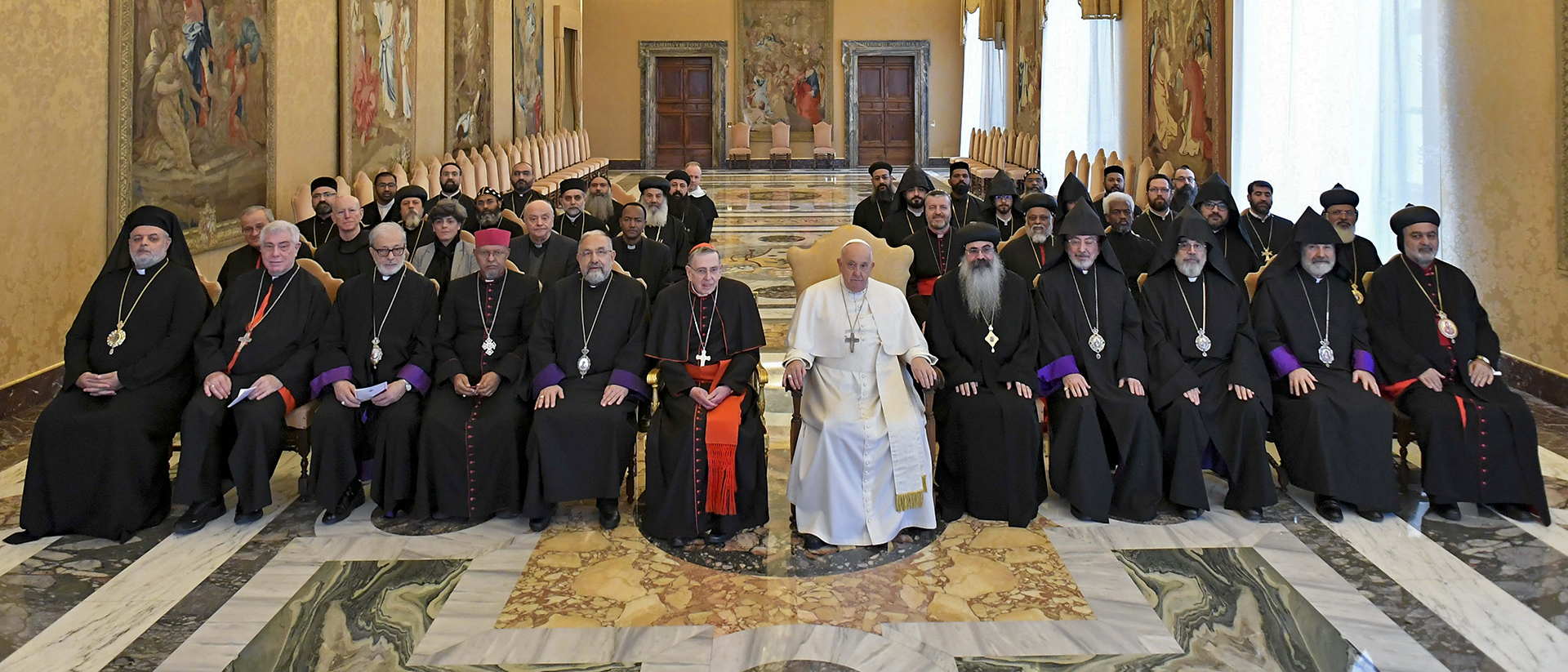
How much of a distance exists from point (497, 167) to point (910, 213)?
699 cm

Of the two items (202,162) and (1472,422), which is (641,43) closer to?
(202,162)

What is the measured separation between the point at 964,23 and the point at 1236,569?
2092cm

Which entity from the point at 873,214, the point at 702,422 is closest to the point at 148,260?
the point at 702,422

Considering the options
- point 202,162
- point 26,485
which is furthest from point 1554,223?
point 202,162

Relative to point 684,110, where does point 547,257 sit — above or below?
below

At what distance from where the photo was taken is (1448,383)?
484 centimetres

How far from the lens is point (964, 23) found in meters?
23.5

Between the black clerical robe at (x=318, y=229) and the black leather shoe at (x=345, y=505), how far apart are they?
9.77ft

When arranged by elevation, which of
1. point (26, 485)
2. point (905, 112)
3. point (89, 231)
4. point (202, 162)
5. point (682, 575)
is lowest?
point (682, 575)

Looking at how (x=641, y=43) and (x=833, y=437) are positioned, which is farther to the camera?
(x=641, y=43)

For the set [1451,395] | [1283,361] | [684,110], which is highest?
[684,110]

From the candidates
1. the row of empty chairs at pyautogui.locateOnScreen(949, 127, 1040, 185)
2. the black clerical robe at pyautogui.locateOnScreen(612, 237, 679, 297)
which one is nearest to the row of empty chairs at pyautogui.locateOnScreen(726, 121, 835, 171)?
the row of empty chairs at pyautogui.locateOnScreen(949, 127, 1040, 185)

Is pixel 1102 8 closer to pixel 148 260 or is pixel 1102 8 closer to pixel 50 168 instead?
pixel 50 168

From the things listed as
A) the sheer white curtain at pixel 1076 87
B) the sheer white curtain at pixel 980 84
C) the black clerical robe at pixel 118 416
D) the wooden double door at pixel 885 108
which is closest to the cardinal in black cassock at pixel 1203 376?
the black clerical robe at pixel 118 416
